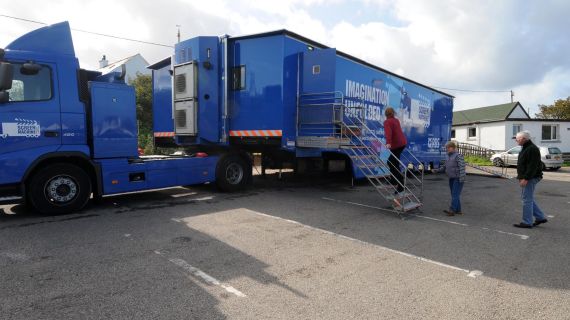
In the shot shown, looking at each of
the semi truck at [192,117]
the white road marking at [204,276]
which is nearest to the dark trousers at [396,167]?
the semi truck at [192,117]

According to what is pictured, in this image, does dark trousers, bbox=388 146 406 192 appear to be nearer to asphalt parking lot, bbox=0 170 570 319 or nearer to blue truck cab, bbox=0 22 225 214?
asphalt parking lot, bbox=0 170 570 319

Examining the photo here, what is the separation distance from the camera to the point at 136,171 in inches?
306

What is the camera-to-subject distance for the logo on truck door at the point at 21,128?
6.13 m

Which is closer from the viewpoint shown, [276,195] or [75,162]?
[75,162]

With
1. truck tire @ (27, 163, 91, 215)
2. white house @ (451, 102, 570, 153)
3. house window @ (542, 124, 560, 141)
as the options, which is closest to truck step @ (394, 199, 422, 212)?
truck tire @ (27, 163, 91, 215)

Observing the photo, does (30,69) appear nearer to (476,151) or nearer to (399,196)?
(399,196)

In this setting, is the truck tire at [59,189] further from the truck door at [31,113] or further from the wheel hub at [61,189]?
the truck door at [31,113]

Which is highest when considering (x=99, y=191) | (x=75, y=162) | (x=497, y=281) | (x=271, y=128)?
(x=271, y=128)

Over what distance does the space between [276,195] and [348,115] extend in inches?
110

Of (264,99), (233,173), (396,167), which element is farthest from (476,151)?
(264,99)

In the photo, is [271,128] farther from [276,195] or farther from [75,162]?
[75,162]

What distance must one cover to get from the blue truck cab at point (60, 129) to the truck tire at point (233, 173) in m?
1.85

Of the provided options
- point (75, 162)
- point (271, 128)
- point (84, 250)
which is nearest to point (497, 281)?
point (84, 250)

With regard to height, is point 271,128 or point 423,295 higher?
point 271,128
